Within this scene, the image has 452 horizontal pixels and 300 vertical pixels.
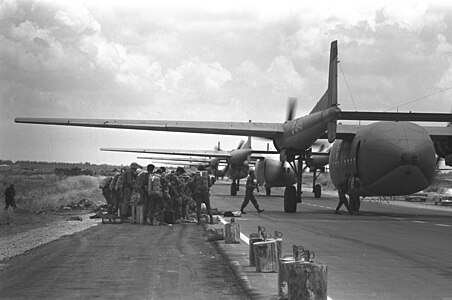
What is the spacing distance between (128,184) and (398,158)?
10.8m

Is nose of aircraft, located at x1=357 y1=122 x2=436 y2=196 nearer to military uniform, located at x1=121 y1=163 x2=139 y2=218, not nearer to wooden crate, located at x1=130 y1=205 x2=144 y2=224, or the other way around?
military uniform, located at x1=121 y1=163 x2=139 y2=218

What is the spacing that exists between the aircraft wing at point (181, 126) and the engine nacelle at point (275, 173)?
20.0 meters

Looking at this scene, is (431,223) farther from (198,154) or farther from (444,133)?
(198,154)

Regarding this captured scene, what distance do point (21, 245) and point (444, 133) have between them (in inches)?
848

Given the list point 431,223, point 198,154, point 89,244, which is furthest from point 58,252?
point 198,154

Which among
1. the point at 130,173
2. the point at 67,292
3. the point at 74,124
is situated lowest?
the point at 67,292

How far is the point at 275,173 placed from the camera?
54719mm

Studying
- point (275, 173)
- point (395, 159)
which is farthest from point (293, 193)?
point (275, 173)

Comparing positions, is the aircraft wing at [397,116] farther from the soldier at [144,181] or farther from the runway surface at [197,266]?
the soldier at [144,181]

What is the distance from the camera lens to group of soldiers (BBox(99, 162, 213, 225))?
24.9m

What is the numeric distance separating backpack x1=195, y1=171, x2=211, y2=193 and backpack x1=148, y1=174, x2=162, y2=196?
134cm

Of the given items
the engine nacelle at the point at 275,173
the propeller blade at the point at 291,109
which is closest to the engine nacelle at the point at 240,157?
the engine nacelle at the point at 275,173

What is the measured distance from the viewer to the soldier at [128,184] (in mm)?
25625

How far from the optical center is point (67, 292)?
10414 millimetres
